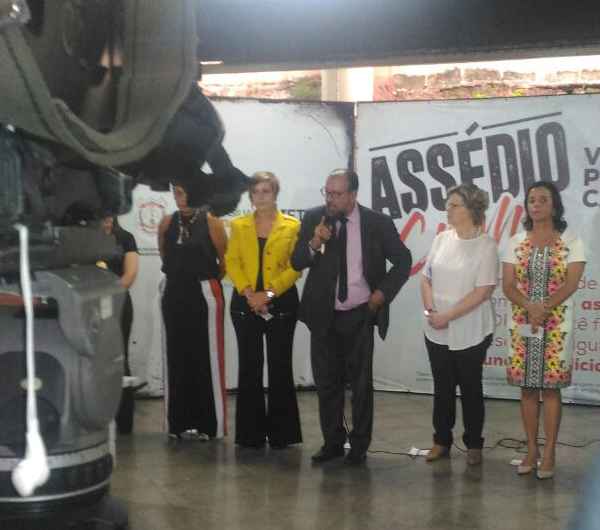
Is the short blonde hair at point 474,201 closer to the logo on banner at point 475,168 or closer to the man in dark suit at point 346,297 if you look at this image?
the man in dark suit at point 346,297

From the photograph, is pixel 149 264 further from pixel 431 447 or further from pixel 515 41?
pixel 515 41

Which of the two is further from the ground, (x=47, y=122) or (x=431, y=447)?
(x=47, y=122)

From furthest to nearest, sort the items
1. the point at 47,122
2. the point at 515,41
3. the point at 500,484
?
the point at 500,484
the point at 515,41
the point at 47,122

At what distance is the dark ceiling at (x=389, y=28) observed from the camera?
342 cm

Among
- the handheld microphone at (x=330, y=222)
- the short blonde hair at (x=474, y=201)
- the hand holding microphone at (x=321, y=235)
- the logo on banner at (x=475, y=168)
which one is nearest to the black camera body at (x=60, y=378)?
the hand holding microphone at (x=321, y=235)

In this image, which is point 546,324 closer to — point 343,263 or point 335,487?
point 343,263

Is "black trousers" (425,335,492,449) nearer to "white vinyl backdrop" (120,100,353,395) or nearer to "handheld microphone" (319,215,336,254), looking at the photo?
"handheld microphone" (319,215,336,254)

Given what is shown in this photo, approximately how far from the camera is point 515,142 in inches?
245

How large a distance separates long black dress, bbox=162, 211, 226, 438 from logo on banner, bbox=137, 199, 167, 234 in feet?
3.35

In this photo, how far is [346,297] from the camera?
473cm

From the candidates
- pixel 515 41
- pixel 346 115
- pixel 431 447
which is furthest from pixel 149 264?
pixel 515 41

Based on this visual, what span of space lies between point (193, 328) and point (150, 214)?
1325mm

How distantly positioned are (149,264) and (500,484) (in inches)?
113

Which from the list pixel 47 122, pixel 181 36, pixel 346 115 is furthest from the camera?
pixel 346 115
